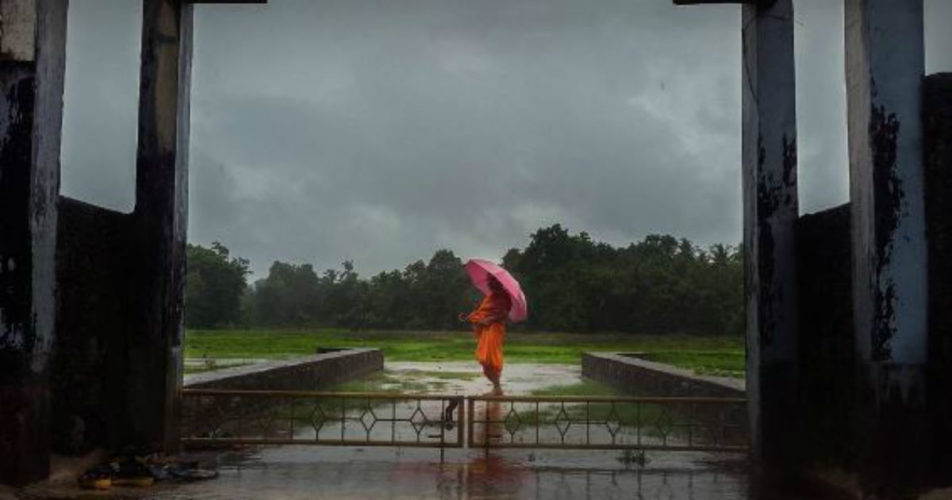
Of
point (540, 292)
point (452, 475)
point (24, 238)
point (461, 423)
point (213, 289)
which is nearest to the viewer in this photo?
point (24, 238)

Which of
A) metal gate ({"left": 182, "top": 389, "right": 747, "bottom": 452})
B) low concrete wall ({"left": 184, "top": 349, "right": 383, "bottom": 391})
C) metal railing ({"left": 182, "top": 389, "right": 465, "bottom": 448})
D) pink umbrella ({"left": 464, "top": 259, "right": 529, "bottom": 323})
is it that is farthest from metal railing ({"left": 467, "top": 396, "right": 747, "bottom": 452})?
low concrete wall ({"left": 184, "top": 349, "right": 383, "bottom": 391})

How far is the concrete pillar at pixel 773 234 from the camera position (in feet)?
28.0

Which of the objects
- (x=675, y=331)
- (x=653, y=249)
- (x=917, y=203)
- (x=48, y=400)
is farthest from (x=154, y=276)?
(x=653, y=249)

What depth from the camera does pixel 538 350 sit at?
39438 mm

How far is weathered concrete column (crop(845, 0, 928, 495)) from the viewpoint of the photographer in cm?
662

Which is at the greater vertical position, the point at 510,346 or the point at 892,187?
the point at 892,187

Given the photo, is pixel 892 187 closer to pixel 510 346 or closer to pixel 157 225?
pixel 157 225

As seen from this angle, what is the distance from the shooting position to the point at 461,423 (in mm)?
9539

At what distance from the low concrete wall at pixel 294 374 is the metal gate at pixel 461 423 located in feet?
0.91

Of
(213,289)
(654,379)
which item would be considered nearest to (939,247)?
(654,379)

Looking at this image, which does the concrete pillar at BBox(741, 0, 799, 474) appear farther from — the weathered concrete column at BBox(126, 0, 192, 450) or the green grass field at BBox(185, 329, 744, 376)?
the green grass field at BBox(185, 329, 744, 376)

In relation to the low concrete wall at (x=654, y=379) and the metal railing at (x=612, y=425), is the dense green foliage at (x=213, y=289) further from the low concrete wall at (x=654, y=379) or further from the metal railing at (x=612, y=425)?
the metal railing at (x=612, y=425)

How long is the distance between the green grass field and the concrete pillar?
56.3ft

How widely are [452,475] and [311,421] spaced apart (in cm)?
249
